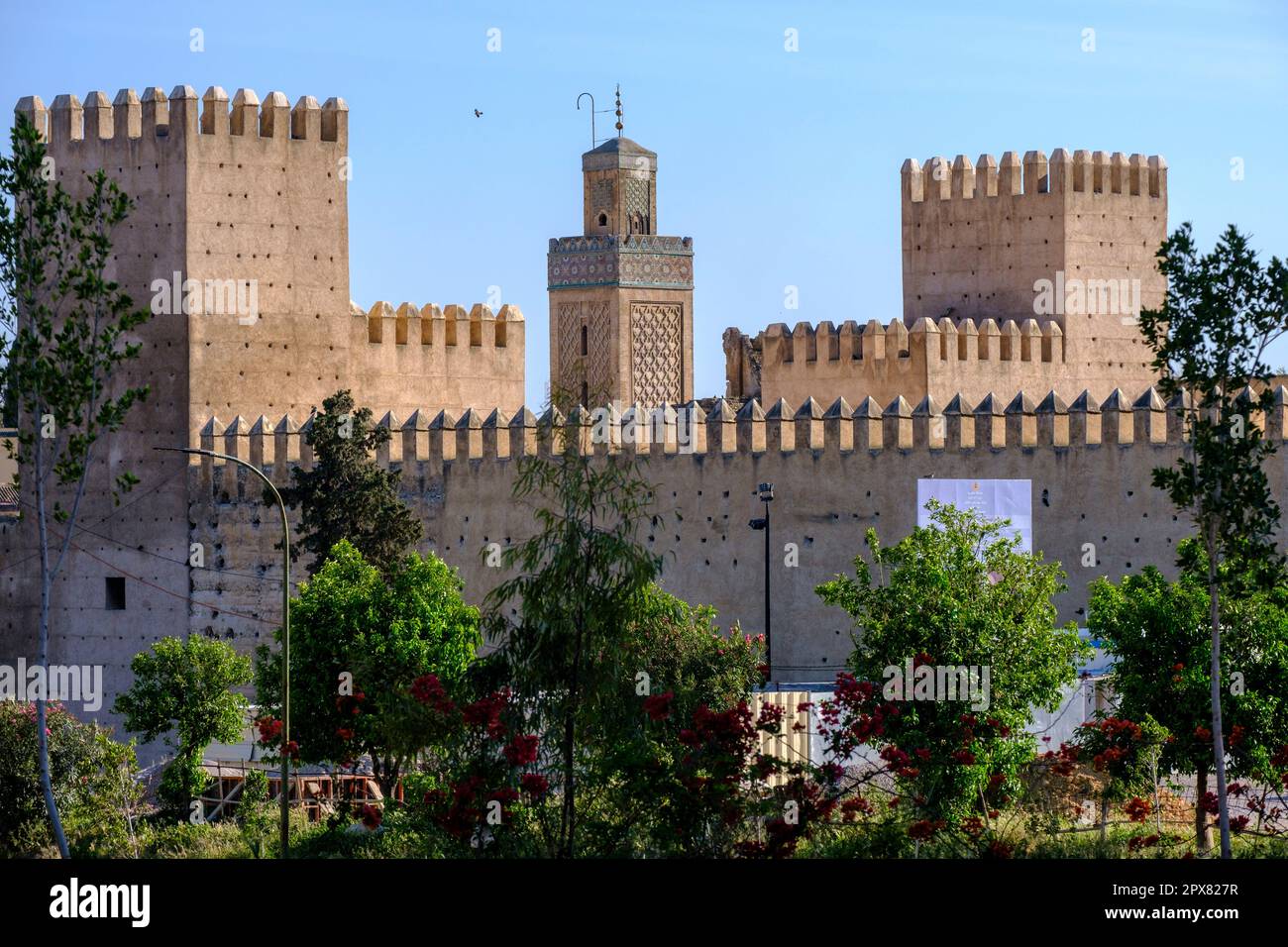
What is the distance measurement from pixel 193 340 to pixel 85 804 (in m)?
13.4

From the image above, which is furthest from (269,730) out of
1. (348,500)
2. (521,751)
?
(348,500)

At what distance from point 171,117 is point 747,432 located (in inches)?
400

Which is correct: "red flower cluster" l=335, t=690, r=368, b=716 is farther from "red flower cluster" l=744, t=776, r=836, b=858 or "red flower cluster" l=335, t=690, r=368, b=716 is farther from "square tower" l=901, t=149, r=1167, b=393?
"square tower" l=901, t=149, r=1167, b=393

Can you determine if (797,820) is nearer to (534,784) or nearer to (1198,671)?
(534,784)

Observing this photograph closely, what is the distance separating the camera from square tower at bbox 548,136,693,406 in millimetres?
54344

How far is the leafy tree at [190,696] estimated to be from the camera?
112ft

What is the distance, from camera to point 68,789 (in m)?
29.4

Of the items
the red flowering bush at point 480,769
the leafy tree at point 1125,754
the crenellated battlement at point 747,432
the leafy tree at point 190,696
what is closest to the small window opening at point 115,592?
the crenellated battlement at point 747,432

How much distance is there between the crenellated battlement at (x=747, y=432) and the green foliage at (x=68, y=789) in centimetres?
757

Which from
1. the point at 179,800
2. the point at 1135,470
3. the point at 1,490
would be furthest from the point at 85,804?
the point at 1,490

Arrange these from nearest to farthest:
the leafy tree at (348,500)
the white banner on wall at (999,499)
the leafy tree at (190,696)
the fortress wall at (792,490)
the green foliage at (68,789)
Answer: the green foliage at (68,789), the leafy tree at (190,696), the fortress wall at (792,490), the white banner on wall at (999,499), the leafy tree at (348,500)

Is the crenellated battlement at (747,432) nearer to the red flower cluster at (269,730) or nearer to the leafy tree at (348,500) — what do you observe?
the leafy tree at (348,500)

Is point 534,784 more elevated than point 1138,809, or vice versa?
point 534,784
